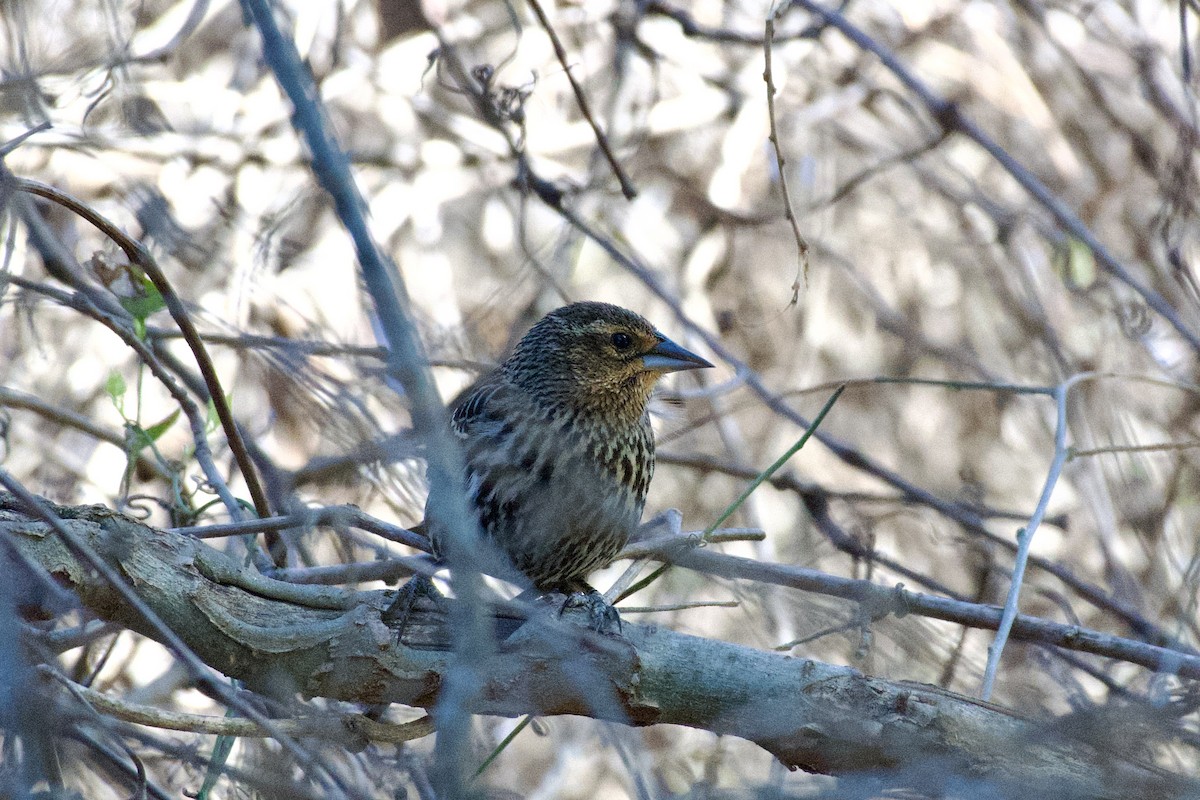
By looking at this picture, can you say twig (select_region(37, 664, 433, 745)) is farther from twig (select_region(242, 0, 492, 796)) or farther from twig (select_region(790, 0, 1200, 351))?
twig (select_region(790, 0, 1200, 351))

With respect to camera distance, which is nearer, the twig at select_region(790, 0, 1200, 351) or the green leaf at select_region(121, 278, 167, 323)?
the green leaf at select_region(121, 278, 167, 323)

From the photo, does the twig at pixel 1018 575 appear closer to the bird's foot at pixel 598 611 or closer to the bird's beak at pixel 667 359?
the bird's foot at pixel 598 611

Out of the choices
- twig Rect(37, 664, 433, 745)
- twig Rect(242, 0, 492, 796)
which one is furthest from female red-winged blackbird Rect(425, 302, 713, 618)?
twig Rect(242, 0, 492, 796)

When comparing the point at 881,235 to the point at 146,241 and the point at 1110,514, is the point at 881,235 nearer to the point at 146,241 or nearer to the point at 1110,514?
the point at 1110,514

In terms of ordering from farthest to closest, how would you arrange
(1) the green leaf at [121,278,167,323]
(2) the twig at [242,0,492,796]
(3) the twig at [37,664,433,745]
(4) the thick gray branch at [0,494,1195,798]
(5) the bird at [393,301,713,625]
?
(5) the bird at [393,301,713,625] < (1) the green leaf at [121,278,167,323] < (4) the thick gray branch at [0,494,1195,798] < (3) the twig at [37,664,433,745] < (2) the twig at [242,0,492,796]

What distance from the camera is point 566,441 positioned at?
11.1 feet

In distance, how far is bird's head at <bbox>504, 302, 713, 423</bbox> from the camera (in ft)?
11.6

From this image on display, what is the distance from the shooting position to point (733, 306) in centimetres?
604

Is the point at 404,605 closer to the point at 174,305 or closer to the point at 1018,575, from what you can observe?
the point at 174,305

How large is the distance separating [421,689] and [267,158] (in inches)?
120

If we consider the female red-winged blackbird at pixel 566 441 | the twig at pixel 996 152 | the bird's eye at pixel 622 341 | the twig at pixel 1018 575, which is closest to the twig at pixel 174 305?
the female red-winged blackbird at pixel 566 441

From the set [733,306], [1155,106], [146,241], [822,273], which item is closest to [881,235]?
[822,273]

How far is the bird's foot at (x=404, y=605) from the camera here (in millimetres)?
2441

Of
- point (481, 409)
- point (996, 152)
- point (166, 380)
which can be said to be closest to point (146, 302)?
point (166, 380)
